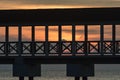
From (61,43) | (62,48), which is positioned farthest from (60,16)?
(62,48)

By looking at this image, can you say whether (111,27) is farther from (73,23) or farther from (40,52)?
(40,52)

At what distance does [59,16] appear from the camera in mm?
40938

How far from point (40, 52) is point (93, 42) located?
4.41 m

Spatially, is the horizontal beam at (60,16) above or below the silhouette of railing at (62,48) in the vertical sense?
above

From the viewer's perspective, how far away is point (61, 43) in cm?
4059

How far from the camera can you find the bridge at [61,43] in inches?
1570

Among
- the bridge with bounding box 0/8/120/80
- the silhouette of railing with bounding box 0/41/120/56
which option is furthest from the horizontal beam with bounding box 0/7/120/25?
the silhouette of railing with bounding box 0/41/120/56

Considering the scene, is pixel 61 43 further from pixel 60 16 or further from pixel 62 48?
pixel 60 16

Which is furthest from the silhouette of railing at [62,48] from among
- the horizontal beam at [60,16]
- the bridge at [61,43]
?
the horizontal beam at [60,16]

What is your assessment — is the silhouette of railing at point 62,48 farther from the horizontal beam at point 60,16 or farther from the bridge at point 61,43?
the horizontal beam at point 60,16

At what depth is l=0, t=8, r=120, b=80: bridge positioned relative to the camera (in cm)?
3988

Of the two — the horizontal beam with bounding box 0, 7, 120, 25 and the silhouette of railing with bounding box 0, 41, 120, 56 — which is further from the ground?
the horizontal beam with bounding box 0, 7, 120, 25

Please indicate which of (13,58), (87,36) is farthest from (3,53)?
(87,36)

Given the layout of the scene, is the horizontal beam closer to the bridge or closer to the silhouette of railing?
the bridge
